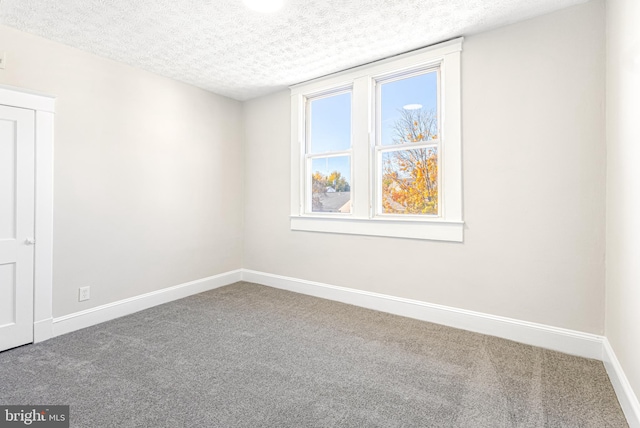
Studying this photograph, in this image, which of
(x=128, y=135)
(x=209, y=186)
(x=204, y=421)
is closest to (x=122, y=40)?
(x=128, y=135)

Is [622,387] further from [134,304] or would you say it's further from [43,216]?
[43,216]

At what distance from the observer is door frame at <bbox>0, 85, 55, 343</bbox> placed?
2686 mm

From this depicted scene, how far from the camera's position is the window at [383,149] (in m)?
2.98

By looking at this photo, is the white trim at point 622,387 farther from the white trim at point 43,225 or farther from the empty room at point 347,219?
the white trim at point 43,225

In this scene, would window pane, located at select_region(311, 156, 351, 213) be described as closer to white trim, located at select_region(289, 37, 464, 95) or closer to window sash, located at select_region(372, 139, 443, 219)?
window sash, located at select_region(372, 139, 443, 219)

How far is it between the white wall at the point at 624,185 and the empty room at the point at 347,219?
2cm

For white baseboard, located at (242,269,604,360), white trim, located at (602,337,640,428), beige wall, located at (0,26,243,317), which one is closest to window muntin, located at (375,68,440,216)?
white baseboard, located at (242,269,604,360)

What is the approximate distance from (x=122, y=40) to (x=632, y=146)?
3.90m

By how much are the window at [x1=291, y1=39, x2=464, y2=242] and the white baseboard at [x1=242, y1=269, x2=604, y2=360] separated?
0.70m

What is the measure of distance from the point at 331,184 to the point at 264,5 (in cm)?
207

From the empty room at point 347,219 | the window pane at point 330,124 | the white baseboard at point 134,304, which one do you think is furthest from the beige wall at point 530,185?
the white baseboard at point 134,304

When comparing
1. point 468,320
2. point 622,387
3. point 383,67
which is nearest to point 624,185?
point 622,387

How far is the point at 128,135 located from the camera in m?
3.36

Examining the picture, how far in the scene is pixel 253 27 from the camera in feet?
8.74
